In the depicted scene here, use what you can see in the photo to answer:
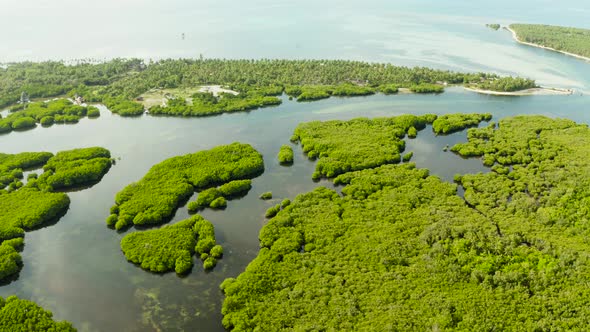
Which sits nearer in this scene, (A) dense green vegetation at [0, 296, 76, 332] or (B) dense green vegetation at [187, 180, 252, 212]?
(A) dense green vegetation at [0, 296, 76, 332]

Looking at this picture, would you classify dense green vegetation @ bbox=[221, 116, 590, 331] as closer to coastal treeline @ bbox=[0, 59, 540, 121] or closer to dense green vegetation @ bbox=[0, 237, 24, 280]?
dense green vegetation @ bbox=[0, 237, 24, 280]

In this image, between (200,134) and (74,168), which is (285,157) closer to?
(200,134)

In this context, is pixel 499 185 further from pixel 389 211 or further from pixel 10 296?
pixel 10 296

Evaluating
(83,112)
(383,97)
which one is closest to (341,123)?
(383,97)

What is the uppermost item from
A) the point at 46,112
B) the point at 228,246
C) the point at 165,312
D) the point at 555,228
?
the point at 46,112

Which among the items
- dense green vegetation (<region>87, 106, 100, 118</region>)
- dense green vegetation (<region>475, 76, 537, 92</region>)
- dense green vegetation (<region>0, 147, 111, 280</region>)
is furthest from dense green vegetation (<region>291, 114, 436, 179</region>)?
dense green vegetation (<region>87, 106, 100, 118</region>)

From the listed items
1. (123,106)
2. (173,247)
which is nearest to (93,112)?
(123,106)
